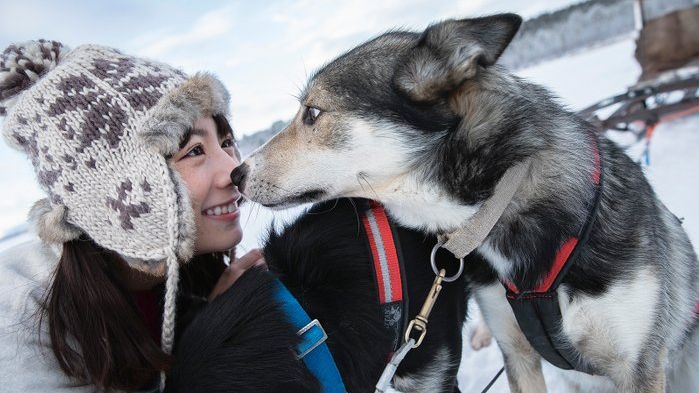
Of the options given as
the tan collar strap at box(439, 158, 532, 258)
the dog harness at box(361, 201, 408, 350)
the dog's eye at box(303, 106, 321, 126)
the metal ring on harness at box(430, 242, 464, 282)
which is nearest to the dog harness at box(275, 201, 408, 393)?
the dog harness at box(361, 201, 408, 350)

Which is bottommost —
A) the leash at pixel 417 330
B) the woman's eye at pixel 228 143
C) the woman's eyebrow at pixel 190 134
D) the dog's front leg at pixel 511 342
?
the dog's front leg at pixel 511 342

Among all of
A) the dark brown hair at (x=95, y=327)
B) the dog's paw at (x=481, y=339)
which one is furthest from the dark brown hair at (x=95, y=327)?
the dog's paw at (x=481, y=339)

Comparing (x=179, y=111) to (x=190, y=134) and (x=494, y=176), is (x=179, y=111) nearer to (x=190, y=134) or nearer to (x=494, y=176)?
(x=190, y=134)

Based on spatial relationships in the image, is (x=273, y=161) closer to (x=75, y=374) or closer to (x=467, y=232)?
(x=467, y=232)

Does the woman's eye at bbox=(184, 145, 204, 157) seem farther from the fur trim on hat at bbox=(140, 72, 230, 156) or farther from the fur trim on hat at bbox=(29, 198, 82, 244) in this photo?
the fur trim on hat at bbox=(29, 198, 82, 244)

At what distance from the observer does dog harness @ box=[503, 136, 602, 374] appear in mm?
1544

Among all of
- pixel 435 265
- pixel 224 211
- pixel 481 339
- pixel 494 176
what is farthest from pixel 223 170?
pixel 481 339

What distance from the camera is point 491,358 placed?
2861 millimetres

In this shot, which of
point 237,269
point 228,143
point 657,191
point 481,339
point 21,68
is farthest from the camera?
point 657,191

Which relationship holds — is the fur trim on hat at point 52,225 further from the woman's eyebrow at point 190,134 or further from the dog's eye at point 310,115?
the dog's eye at point 310,115

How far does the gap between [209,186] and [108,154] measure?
0.36m

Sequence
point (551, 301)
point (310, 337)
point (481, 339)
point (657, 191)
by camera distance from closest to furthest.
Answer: point (310, 337) < point (551, 301) < point (481, 339) < point (657, 191)

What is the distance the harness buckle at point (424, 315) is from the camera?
60.9 inches

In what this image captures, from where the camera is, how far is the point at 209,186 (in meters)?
1.81
